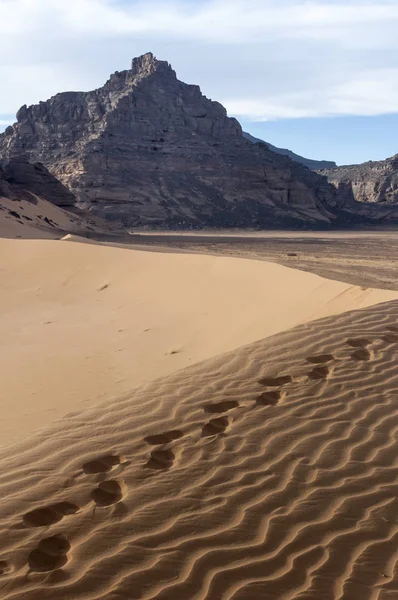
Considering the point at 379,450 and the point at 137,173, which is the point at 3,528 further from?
the point at 137,173

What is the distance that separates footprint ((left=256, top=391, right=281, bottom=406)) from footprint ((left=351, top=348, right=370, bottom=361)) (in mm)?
1324

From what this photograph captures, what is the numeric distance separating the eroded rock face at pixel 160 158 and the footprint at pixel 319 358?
5621cm

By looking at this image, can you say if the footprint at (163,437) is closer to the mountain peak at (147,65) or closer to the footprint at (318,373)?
the footprint at (318,373)

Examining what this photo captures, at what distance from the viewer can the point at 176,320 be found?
Answer: 11672mm

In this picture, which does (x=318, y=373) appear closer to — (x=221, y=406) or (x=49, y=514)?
(x=221, y=406)

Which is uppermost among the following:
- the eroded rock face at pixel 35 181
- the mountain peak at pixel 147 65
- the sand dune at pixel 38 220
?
the mountain peak at pixel 147 65

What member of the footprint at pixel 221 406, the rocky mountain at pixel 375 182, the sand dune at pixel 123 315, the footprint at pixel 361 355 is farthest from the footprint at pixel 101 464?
the rocky mountain at pixel 375 182

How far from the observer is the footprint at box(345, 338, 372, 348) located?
22.8 feet

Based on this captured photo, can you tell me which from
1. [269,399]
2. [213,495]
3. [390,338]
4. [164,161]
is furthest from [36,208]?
[213,495]

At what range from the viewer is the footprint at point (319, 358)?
639cm

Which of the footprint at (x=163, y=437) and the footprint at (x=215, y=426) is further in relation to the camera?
the footprint at (x=215, y=426)

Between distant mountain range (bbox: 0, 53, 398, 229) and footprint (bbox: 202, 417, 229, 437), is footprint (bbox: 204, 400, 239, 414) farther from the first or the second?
distant mountain range (bbox: 0, 53, 398, 229)

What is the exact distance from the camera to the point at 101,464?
4195 millimetres

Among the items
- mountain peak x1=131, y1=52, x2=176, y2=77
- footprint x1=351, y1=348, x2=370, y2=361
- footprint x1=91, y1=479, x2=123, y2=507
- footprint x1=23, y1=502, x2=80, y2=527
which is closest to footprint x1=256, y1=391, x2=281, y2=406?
footprint x1=351, y1=348, x2=370, y2=361
